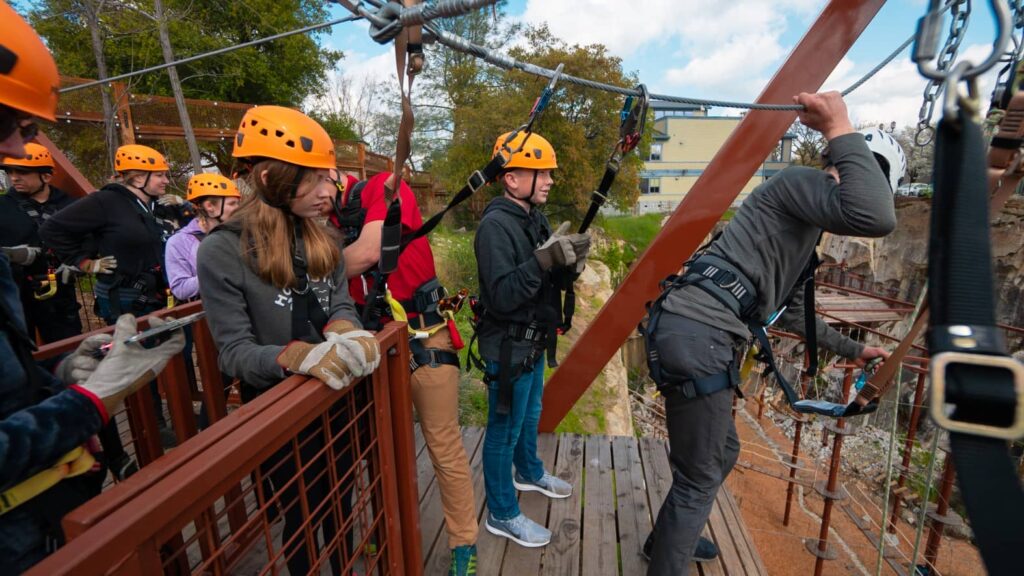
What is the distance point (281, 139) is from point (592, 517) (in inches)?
105

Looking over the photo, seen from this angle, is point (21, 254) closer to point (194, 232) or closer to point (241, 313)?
point (194, 232)

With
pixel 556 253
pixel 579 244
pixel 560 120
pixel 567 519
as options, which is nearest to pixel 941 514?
→ pixel 567 519

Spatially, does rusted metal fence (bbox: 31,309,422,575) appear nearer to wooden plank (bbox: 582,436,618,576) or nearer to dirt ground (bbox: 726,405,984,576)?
wooden plank (bbox: 582,436,618,576)

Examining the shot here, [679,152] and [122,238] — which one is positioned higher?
[679,152]

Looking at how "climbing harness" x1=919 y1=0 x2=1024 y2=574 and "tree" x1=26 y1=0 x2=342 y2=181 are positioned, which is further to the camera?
"tree" x1=26 y1=0 x2=342 y2=181

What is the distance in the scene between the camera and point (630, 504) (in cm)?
307

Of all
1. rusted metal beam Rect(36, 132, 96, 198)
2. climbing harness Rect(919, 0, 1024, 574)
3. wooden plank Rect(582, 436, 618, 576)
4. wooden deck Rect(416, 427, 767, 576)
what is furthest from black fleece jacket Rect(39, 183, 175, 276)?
climbing harness Rect(919, 0, 1024, 574)

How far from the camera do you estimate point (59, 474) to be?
1144mm

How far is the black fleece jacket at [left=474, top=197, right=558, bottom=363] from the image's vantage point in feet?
7.46

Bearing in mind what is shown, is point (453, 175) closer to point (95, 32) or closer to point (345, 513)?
point (95, 32)

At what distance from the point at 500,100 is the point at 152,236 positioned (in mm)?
12942

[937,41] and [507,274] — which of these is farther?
[507,274]

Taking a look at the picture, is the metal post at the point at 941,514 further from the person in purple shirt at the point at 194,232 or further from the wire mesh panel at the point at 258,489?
the person in purple shirt at the point at 194,232

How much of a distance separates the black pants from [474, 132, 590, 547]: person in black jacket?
62 centimetres
